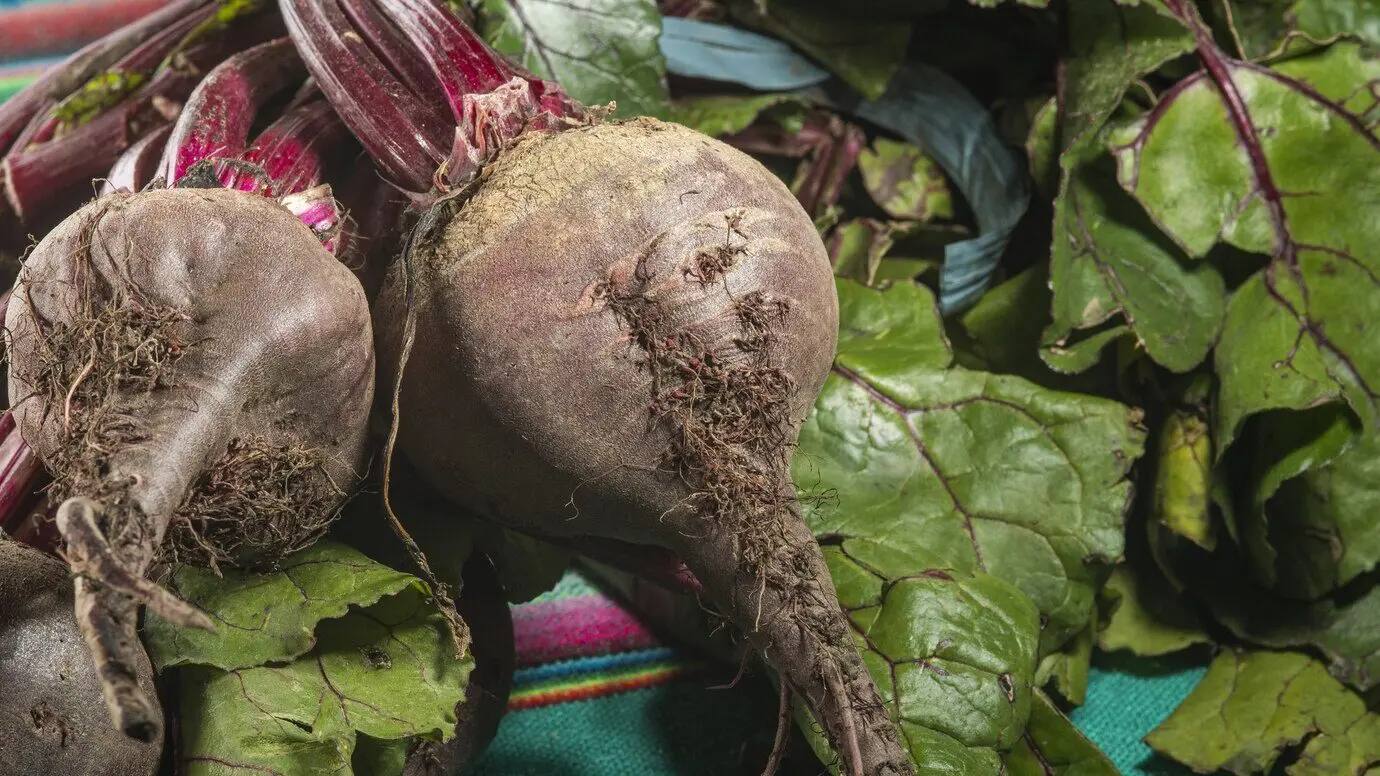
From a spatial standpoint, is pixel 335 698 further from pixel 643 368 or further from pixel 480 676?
pixel 643 368

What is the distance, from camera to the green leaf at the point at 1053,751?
131 centimetres

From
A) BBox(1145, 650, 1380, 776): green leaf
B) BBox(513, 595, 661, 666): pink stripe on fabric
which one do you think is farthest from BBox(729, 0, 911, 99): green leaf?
BBox(1145, 650, 1380, 776): green leaf

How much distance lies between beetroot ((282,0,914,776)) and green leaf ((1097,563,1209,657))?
2.04ft

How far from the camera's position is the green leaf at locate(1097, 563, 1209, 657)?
5.36 ft

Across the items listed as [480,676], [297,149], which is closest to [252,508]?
[480,676]

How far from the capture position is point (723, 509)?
1.19 meters

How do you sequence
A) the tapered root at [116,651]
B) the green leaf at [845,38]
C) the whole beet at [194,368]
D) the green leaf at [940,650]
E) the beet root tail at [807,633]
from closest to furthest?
1. the tapered root at [116,651]
2. the whole beet at [194,368]
3. the beet root tail at [807,633]
4. the green leaf at [940,650]
5. the green leaf at [845,38]

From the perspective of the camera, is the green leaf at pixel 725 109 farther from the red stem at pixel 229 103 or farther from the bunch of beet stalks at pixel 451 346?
the red stem at pixel 229 103

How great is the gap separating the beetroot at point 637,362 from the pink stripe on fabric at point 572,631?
0.41 meters

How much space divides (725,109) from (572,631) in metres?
0.82

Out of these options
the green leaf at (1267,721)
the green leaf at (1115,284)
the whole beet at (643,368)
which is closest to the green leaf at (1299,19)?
the green leaf at (1115,284)

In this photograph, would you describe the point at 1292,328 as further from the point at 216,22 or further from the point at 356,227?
the point at 216,22

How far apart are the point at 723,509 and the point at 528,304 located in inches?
11.6

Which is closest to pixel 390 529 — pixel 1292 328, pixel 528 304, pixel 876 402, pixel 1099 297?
pixel 528 304
